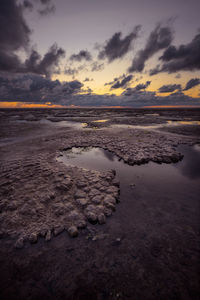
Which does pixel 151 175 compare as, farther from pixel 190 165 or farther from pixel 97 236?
pixel 97 236

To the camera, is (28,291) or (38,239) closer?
(28,291)

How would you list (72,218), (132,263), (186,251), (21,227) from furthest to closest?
(72,218) → (21,227) → (186,251) → (132,263)

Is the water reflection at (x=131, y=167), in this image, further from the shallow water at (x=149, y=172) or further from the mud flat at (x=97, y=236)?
the mud flat at (x=97, y=236)

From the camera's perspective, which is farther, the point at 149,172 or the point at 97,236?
the point at 149,172

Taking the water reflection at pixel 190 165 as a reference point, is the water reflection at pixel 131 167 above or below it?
below

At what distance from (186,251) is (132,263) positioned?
1568 mm

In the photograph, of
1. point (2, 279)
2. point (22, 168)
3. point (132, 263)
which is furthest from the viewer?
point (22, 168)

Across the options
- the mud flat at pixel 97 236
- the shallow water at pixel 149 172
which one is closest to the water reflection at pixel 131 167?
the shallow water at pixel 149 172

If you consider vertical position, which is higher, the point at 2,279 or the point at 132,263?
the point at 132,263

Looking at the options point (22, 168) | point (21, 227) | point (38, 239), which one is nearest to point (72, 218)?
point (38, 239)

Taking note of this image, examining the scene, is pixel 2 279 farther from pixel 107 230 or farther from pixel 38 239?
pixel 107 230

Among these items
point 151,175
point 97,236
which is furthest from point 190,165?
point 97,236

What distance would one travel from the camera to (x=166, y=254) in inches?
137

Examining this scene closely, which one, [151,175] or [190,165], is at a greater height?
[190,165]
